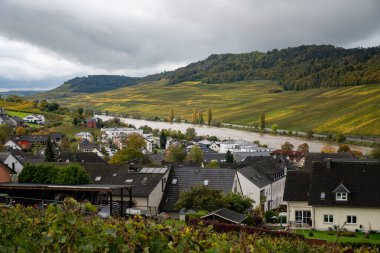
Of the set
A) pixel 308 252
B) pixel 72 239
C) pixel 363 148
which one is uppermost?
pixel 72 239

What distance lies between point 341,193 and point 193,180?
12.3 metres

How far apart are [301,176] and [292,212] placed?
9.85ft

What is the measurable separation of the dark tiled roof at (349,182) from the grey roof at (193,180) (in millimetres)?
7999

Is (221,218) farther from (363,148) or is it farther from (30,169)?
(363,148)

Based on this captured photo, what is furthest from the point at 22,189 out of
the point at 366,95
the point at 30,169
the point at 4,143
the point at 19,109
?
the point at 366,95

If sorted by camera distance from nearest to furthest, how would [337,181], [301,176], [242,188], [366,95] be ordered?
[337,181] → [301,176] → [242,188] → [366,95]

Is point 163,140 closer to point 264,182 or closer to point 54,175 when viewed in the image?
point 264,182

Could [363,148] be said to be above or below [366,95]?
below

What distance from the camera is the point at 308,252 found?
500 inches

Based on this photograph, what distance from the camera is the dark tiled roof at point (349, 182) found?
35312 millimetres

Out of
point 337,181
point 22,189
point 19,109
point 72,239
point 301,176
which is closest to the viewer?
point 72,239

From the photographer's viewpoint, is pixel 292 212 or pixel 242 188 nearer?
pixel 292 212

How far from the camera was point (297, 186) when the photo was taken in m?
38.9

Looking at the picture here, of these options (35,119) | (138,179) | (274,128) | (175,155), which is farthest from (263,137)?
(138,179)
